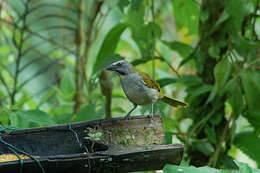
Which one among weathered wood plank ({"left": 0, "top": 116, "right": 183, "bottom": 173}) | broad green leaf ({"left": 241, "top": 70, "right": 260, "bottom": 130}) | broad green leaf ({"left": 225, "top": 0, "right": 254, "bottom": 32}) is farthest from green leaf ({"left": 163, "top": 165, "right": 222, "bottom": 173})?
broad green leaf ({"left": 225, "top": 0, "right": 254, "bottom": 32})

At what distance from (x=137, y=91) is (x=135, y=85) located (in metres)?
0.04

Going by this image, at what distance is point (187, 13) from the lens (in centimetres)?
476

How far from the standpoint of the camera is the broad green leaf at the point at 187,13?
186 inches

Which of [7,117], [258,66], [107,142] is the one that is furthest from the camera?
[258,66]

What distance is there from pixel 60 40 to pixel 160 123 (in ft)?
15.7

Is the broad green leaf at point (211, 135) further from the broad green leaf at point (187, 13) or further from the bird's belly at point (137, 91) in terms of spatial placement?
the broad green leaf at point (187, 13)

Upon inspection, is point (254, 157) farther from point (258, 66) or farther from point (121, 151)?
point (121, 151)

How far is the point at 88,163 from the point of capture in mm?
2439

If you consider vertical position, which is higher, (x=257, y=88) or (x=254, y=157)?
(x=257, y=88)

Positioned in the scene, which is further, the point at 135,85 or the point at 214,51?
the point at 214,51

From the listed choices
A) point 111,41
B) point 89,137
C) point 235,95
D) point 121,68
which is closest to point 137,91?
point 121,68

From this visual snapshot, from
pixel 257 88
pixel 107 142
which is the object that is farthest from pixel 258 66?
pixel 107 142

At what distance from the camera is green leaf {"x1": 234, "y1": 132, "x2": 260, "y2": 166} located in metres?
3.91

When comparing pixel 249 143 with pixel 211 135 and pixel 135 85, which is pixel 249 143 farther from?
pixel 135 85
